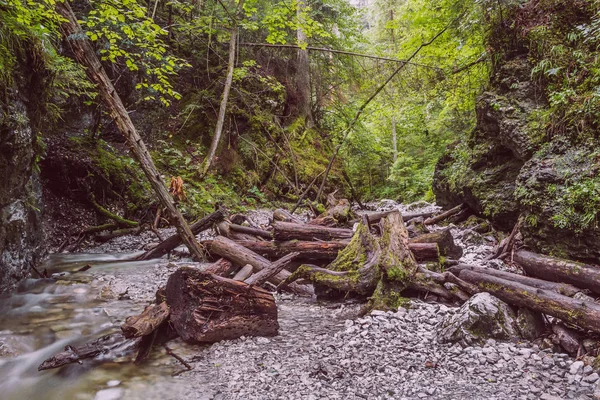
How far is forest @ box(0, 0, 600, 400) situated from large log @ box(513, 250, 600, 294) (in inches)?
1.0

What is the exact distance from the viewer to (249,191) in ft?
43.7

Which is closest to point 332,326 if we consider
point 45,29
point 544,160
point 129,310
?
point 129,310

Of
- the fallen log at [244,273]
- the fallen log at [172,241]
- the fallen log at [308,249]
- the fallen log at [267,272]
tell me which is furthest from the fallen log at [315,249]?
the fallen log at [172,241]

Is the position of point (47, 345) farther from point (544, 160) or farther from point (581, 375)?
point (544, 160)

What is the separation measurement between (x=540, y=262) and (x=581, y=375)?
6.74ft

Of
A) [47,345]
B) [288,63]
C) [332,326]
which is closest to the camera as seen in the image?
[47,345]

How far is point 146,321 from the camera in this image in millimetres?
3256

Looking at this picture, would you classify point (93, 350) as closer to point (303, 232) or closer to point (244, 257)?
point (244, 257)

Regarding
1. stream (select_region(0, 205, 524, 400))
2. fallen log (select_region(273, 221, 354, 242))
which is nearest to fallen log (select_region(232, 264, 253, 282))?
stream (select_region(0, 205, 524, 400))

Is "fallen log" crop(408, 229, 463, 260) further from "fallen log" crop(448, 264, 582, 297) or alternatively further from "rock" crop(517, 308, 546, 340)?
"rock" crop(517, 308, 546, 340)

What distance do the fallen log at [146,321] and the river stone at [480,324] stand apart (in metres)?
2.84

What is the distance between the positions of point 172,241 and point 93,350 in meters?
3.94

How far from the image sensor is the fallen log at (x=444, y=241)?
548cm

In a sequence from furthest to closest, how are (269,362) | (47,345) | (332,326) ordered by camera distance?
(332,326) → (47,345) → (269,362)
